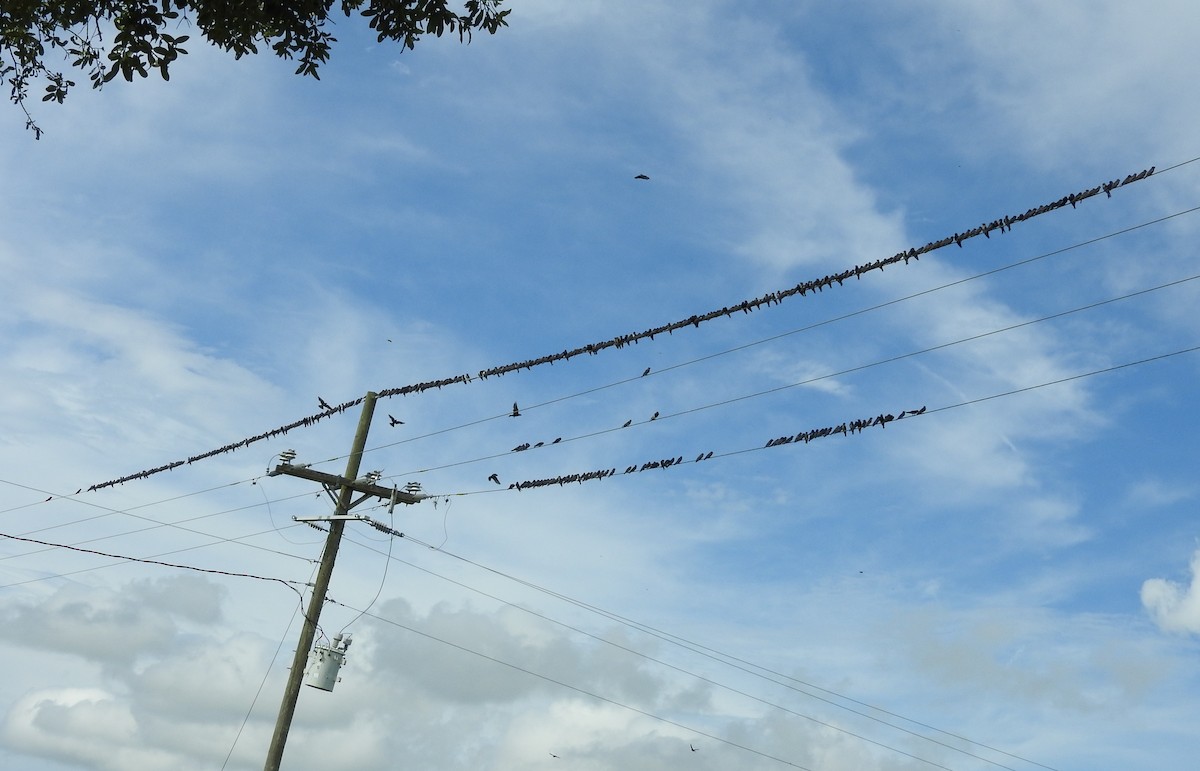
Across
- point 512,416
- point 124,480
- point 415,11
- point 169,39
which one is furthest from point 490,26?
point 124,480

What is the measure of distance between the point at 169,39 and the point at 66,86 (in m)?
2.14

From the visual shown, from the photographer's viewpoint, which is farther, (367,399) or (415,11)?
(367,399)

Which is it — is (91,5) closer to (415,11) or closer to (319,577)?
(415,11)

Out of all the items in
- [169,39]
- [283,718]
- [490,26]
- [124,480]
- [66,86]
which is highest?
[124,480]

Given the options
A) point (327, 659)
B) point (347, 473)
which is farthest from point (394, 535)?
point (327, 659)

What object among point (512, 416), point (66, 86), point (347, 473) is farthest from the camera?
point (347, 473)

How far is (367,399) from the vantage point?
818 inches

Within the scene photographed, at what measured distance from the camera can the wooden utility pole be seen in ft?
59.6

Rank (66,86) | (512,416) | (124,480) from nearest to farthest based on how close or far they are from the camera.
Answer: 1. (66,86)
2. (512,416)
3. (124,480)

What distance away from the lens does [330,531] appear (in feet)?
64.1

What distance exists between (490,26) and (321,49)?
1.59m

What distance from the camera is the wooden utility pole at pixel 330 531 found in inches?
716

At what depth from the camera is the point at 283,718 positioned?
59.8ft

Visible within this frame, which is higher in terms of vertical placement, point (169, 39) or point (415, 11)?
point (415, 11)
